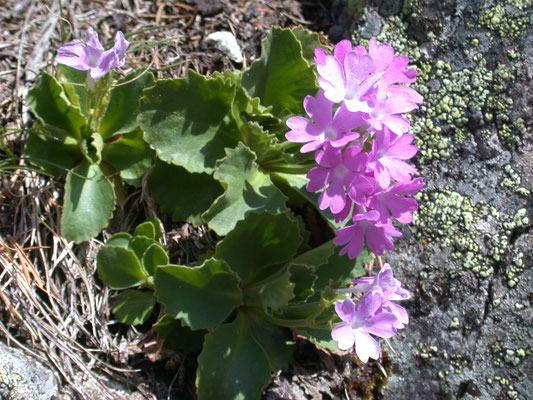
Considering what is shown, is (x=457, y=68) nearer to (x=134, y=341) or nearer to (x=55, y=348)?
(x=134, y=341)

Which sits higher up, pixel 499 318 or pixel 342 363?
pixel 499 318

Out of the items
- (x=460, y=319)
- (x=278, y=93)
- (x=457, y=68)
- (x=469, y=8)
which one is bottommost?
(x=460, y=319)

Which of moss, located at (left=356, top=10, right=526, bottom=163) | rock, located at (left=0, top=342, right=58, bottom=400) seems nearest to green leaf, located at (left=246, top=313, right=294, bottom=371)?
rock, located at (left=0, top=342, right=58, bottom=400)

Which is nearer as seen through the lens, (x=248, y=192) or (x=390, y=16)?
(x=248, y=192)

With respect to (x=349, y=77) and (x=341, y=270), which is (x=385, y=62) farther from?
(x=341, y=270)

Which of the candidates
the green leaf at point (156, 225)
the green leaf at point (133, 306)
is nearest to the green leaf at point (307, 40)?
the green leaf at point (156, 225)

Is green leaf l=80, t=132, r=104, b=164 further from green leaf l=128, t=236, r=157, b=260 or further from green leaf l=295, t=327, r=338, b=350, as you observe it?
green leaf l=295, t=327, r=338, b=350

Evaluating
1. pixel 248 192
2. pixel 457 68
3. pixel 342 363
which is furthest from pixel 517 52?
pixel 342 363
